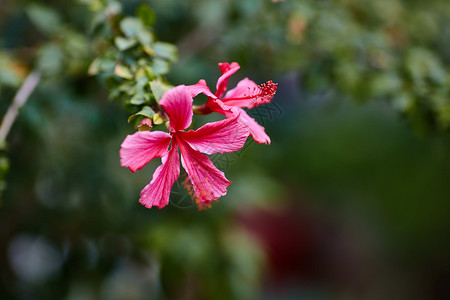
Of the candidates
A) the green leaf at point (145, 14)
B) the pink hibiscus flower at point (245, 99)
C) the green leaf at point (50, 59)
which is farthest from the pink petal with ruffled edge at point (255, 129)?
the green leaf at point (50, 59)

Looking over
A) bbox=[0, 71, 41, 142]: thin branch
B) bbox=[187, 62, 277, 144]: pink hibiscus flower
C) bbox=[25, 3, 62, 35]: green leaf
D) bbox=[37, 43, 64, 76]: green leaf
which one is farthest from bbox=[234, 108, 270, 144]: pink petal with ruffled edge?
bbox=[25, 3, 62, 35]: green leaf

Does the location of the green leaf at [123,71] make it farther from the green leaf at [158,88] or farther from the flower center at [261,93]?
the flower center at [261,93]

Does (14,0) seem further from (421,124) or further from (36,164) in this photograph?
(421,124)

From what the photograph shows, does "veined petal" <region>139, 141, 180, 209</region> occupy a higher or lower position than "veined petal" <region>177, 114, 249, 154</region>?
lower

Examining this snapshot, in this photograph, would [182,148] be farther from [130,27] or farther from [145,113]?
[130,27]

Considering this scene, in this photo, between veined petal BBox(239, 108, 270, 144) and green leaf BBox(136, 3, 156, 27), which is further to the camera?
green leaf BBox(136, 3, 156, 27)

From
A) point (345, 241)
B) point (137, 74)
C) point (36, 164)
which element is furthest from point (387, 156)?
point (137, 74)

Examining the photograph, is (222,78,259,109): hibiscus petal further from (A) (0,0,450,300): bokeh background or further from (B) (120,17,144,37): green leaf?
(B) (120,17,144,37): green leaf

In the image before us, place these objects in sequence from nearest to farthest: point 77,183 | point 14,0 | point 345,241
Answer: point 14,0 → point 77,183 → point 345,241
